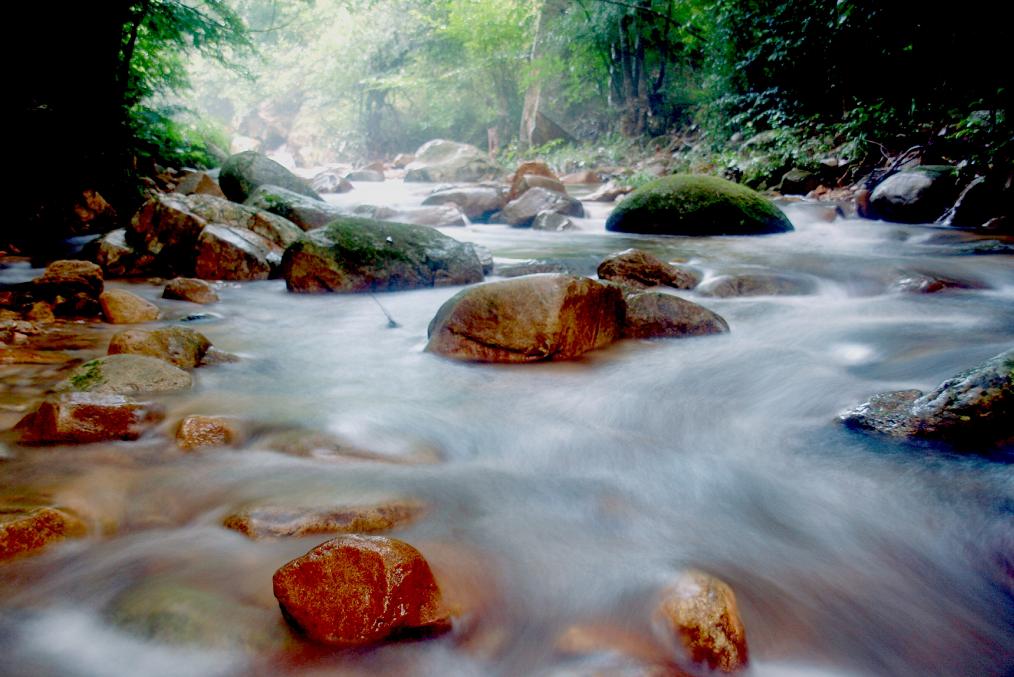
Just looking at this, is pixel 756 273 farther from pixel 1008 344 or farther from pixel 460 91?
pixel 460 91

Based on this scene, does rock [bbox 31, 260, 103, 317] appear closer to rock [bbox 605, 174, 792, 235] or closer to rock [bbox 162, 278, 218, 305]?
rock [bbox 162, 278, 218, 305]

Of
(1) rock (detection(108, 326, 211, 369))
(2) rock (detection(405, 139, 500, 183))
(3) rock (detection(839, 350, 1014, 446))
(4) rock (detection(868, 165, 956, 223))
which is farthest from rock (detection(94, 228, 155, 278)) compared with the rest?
(2) rock (detection(405, 139, 500, 183))

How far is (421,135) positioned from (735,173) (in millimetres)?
24651

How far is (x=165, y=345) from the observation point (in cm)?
366

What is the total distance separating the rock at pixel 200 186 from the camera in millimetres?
9703

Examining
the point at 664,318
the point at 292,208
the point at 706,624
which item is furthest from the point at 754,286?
the point at 292,208

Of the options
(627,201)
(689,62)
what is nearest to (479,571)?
(627,201)

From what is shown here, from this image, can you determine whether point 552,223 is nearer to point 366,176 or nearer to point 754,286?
point 754,286

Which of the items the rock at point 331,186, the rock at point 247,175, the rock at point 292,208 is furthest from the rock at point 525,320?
the rock at point 331,186

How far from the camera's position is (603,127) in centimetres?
2270

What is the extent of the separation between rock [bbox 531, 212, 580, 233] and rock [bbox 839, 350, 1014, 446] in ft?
26.1

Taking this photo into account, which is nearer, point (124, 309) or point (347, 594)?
point (347, 594)

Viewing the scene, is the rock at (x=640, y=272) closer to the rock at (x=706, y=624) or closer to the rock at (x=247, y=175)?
the rock at (x=706, y=624)

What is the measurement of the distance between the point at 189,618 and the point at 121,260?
248 inches
